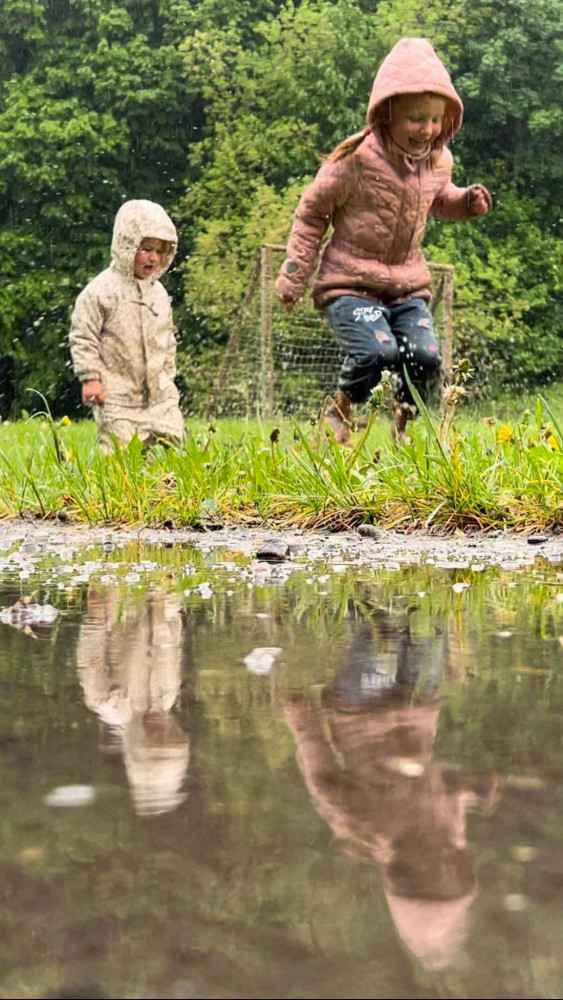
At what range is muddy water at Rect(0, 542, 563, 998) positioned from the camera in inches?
24.7

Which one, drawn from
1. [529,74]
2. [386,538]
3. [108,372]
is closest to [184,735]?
[386,538]

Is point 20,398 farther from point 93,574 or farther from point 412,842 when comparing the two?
point 412,842

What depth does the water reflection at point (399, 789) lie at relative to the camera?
0.69 m

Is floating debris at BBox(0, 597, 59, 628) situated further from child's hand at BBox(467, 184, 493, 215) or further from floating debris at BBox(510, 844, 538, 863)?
child's hand at BBox(467, 184, 493, 215)

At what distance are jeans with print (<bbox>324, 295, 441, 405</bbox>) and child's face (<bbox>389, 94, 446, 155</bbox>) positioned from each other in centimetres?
71

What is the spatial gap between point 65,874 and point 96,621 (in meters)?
1.10

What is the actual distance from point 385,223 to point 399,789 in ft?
16.7

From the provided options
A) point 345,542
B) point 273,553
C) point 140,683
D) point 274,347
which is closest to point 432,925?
point 140,683

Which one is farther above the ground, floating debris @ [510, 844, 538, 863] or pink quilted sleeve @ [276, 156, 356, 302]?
pink quilted sleeve @ [276, 156, 356, 302]

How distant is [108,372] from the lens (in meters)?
6.12

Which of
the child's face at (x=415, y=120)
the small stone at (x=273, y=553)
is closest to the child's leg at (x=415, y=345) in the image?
the child's face at (x=415, y=120)

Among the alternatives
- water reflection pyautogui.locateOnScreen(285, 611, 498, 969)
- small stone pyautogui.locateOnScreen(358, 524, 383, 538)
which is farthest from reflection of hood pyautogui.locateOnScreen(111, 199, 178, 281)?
water reflection pyautogui.locateOnScreen(285, 611, 498, 969)

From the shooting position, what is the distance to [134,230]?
6.09 m

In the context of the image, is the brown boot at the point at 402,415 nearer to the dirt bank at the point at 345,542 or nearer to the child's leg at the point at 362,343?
the child's leg at the point at 362,343
